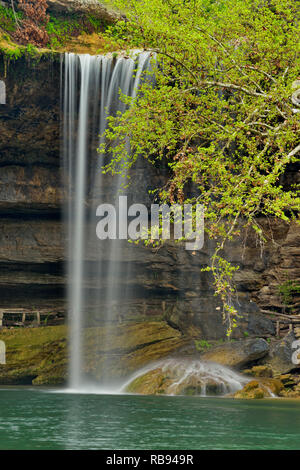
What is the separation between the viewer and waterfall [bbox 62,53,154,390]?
2339 cm

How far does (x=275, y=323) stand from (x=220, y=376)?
531 centimetres

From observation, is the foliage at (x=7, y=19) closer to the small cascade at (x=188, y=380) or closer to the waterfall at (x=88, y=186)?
the waterfall at (x=88, y=186)

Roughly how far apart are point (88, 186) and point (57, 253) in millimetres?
3621

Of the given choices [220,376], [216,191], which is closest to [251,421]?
[216,191]

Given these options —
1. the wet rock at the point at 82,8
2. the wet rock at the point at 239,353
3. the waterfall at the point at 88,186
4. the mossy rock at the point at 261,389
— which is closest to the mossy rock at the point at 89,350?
the waterfall at the point at 88,186

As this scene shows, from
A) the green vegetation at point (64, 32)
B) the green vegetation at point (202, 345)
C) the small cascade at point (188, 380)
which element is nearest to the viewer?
the small cascade at point (188, 380)

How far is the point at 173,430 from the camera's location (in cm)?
1070

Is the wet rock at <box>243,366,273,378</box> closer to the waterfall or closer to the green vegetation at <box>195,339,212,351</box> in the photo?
the green vegetation at <box>195,339,212,351</box>

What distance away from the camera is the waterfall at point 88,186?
2339cm

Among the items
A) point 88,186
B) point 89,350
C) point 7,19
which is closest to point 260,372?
point 89,350

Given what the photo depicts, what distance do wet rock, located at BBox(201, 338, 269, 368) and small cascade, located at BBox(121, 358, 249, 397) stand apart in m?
0.43

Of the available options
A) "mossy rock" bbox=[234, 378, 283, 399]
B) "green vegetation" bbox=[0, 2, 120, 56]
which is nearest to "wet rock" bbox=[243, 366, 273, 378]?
"mossy rock" bbox=[234, 378, 283, 399]

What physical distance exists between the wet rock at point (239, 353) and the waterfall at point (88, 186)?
496cm
